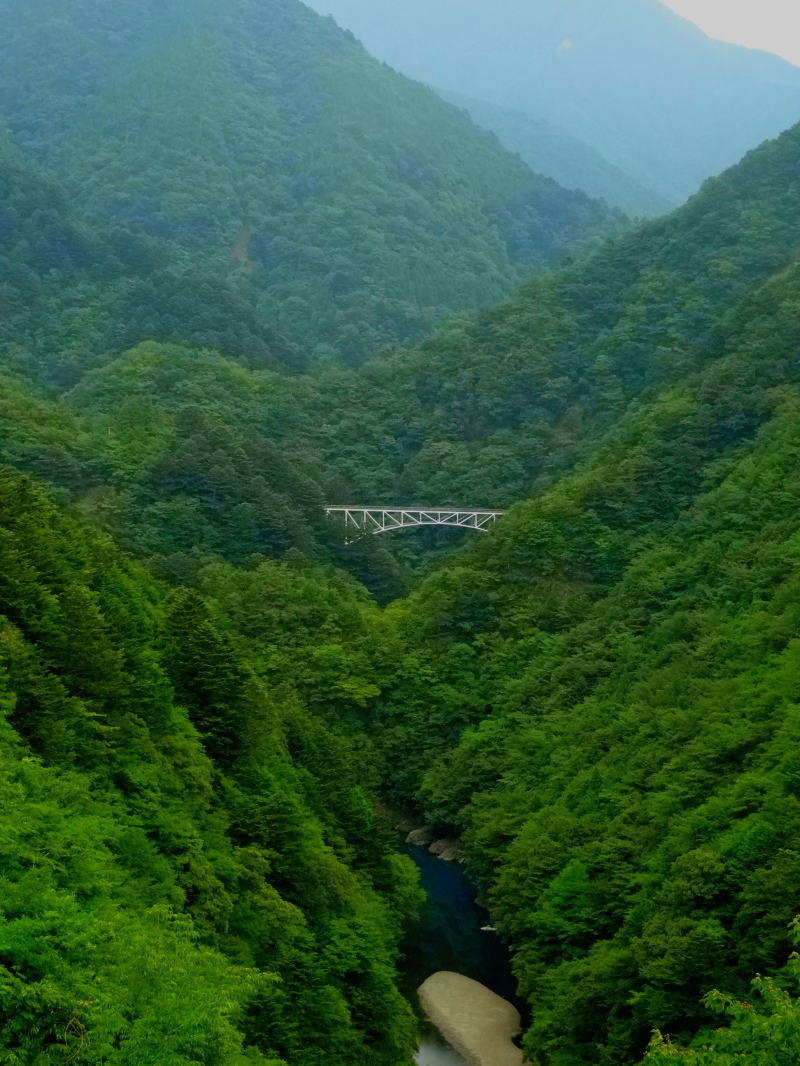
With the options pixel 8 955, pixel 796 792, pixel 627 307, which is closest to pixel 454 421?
pixel 627 307

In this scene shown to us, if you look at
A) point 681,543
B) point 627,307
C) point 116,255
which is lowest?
point 116,255

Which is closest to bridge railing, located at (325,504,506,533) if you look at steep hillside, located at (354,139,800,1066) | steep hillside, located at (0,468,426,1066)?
steep hillside, located at (354,139,800,1066)

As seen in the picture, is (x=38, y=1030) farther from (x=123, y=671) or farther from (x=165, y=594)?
(x=165, y=594)

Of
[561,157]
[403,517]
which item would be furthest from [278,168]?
[403,517]

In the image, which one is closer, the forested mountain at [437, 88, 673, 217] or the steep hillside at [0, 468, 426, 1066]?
the steep hillside at [0, 468, 426, 1066]

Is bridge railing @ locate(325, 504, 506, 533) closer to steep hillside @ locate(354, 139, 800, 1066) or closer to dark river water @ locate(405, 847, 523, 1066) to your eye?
steep hillside @ locate(354, 139, 800, 1066)

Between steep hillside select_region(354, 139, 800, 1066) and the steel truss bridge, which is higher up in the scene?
steep hillside select_region(354, 139, 800, 1066)

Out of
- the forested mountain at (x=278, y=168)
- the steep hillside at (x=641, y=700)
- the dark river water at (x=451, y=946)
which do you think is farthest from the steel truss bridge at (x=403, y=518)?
the forested mountain at (x=278, y=168)
